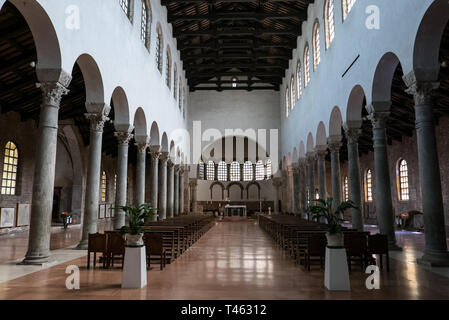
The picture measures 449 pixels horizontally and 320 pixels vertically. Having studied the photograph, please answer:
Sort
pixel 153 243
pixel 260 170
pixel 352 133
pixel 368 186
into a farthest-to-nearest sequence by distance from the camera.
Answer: pixel 260 170, pixel 368 186, pixel 352 133, pixel 153 243

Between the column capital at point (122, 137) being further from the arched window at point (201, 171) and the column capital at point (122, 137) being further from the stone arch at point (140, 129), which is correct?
the arched window at point (201, 171)

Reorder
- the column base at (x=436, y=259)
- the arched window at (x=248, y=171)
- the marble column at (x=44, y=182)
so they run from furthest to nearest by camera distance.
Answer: the arched window at (x=248, y=171) < the marble column at (x=44, y=182) < the column base at (x=436, y=259)

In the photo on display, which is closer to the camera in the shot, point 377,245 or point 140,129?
point 377,245

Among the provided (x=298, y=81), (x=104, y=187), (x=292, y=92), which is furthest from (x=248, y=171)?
(x=104, y=187)

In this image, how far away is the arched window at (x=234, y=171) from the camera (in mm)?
39938

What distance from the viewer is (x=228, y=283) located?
6.40 meters

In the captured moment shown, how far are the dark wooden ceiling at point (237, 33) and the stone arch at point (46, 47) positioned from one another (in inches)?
520

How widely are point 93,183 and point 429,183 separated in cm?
989

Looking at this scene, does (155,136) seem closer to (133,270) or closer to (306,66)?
(306,66)

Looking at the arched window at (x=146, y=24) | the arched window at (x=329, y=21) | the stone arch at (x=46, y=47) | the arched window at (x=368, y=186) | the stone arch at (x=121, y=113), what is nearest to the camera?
the stone arch at (x=46, y=47)

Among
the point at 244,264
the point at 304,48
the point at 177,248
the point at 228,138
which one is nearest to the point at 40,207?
the point at 177,248

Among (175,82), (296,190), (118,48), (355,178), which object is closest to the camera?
(118,48)

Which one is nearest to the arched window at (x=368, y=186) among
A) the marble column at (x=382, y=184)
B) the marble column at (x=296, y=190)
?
the marble column at (x=296, y=190)
